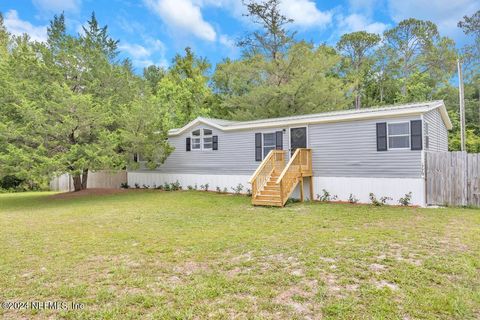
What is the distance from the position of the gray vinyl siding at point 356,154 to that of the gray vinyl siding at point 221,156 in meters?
1.55

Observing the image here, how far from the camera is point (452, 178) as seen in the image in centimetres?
977

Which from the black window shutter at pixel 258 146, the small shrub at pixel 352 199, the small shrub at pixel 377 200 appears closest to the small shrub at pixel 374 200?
the small shrub at pixel 377 200

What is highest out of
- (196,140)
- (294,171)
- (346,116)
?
(346,116)

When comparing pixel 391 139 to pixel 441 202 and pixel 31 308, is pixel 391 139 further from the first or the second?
pixel 31 308

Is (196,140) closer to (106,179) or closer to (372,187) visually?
(106,179)

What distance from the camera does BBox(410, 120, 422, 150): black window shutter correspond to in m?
9.99

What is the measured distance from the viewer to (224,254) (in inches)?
202

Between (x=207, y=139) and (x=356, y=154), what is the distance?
7289 millimetres

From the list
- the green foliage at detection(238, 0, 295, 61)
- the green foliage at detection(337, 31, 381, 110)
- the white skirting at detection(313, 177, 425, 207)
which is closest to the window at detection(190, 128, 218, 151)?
the white skirting at detection(313, 177, 425, 207)

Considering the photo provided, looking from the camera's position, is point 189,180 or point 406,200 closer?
point 406,200

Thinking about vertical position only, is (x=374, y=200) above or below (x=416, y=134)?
below

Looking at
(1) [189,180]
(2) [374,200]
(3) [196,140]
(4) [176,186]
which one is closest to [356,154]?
(2) [374,200]

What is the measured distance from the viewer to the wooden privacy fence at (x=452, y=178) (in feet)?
31.0

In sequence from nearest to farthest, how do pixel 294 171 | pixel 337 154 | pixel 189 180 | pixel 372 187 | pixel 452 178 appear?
pixel 452 178 → pixel 372 187 → pixel 294 171 → pixel 337 154 → pixel 189 180
